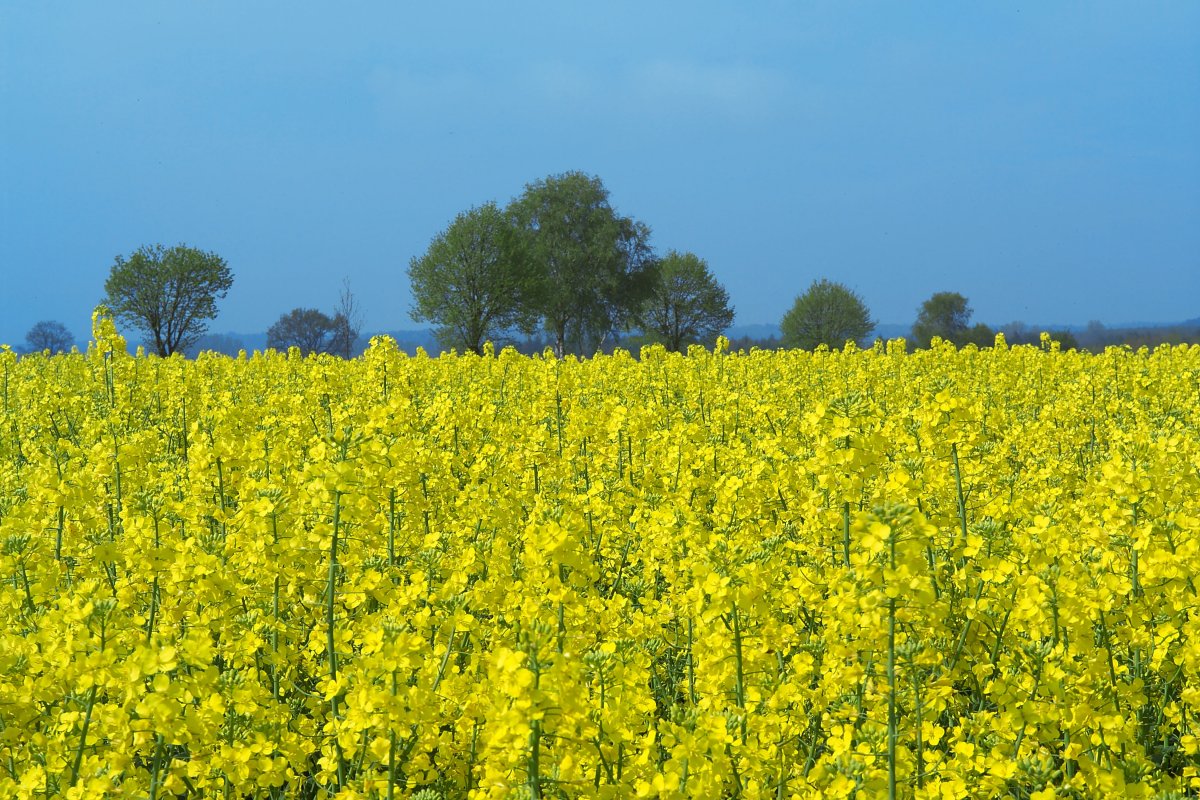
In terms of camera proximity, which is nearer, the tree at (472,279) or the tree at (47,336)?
the tree at (472,279)

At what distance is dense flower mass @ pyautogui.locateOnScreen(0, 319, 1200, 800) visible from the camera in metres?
2.68

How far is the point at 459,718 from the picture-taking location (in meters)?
3.16

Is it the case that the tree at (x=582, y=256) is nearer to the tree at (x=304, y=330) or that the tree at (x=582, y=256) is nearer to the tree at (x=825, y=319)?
the tree at (x=825, y=319)

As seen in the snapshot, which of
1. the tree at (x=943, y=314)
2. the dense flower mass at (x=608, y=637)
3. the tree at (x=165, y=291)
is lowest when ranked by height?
the dense flower mass at (x=608, y=637)

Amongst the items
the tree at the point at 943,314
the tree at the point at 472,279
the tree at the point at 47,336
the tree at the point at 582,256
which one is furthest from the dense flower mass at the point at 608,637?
the tree at the point at 47,336

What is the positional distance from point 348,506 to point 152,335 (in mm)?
55583

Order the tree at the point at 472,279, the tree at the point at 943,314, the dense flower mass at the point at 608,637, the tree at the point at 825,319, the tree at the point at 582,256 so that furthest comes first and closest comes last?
the tree at the point at 943,314
the tree at the point at 825,319
the tree at the point at 582,256
the tree at the point at 472,279
the dense flower mass at the point at 608,637

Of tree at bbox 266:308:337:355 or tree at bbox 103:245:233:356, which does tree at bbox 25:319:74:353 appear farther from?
tree at bbox 103:245:233:356

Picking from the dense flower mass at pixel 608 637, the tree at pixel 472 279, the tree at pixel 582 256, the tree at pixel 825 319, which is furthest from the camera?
the tree at pixel 825 319

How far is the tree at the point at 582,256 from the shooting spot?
5994 centimetres

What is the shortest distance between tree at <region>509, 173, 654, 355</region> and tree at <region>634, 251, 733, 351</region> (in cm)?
265

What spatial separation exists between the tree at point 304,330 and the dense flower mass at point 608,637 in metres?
107

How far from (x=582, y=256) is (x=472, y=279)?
12000 millimetres

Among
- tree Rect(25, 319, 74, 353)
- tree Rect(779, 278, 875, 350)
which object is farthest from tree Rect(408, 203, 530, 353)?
Answer: tree Rect(25, 319, 74, 353)
